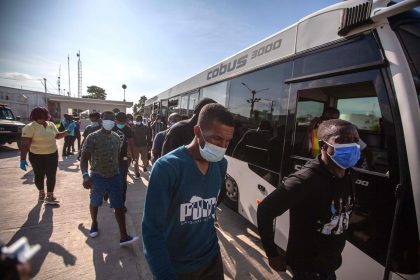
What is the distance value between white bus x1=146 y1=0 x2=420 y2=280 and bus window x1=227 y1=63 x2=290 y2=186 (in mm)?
16

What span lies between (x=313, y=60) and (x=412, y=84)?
117 cm

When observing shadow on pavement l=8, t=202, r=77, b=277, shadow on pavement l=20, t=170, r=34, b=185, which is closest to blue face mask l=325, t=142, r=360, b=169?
shadow on pavement l=8, t=202, r=77, b=277

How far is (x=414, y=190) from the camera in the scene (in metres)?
1.89

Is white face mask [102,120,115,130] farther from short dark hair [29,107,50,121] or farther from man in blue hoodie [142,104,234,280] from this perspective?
man in blue hoodie [142,104,234,280]

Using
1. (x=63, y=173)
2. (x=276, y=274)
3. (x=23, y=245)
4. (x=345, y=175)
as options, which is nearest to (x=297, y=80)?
(x=345, y=175)

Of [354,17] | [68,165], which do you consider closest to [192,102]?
[354,17]

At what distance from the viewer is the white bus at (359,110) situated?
199cm

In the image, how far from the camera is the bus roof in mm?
2672

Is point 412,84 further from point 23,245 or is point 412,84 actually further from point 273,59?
point 23,245

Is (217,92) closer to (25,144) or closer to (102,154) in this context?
(102,154)

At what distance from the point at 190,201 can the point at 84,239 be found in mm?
3333

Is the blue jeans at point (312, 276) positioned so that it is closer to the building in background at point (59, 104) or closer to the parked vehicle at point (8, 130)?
the parked vehicle at point (8, 130)

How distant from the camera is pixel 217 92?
5.56 meters

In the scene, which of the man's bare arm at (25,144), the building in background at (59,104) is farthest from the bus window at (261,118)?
the building in background at (59,104)
